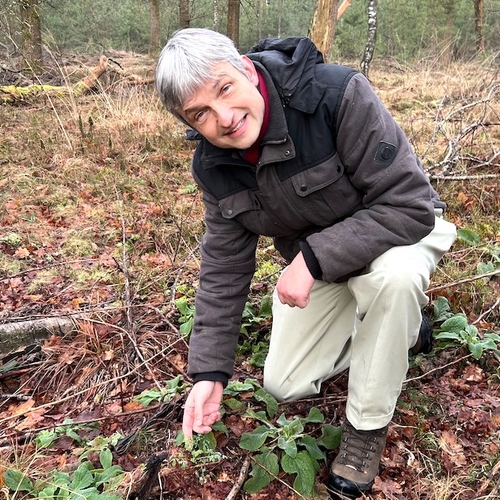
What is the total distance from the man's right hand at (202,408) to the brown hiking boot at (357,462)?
44 cm

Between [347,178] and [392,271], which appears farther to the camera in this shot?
[347,178]

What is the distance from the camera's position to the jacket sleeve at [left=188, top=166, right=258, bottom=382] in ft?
5.73

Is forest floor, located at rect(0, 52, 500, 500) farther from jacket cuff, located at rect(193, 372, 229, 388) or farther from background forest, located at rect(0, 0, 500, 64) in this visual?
background forest, located at rect(0, 0, 500, 64)

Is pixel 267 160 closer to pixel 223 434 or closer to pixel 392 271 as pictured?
pixel 392 271

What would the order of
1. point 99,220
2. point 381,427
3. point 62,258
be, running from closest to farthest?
point 381,427 < point 62,258 < point 99,220

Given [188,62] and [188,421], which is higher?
[188,62]

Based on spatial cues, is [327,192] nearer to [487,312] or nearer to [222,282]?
[222,282]

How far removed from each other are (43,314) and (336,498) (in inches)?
67.9

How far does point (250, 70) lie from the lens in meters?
1.54

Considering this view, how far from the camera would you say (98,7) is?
20.8 m

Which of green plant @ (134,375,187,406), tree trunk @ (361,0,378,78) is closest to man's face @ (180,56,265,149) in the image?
green plant @ (134,375,187,406)

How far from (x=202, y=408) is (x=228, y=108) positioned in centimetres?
97

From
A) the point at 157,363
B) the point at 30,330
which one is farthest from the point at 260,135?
the point at 30,330

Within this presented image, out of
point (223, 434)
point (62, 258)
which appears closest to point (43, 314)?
point (62, 258)
